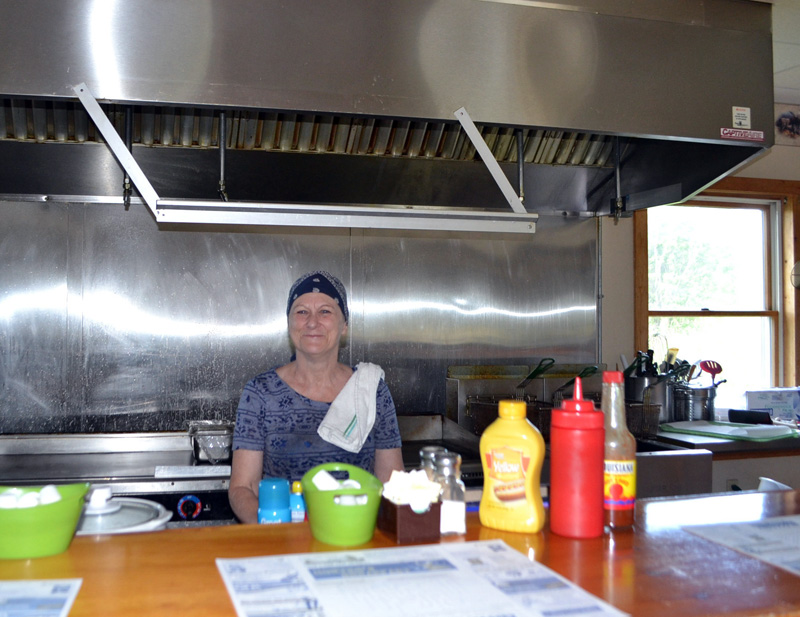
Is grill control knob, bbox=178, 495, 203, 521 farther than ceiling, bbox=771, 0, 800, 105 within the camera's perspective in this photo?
No

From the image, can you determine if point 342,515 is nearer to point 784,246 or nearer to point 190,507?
point 190,507

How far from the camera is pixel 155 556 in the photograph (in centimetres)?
123

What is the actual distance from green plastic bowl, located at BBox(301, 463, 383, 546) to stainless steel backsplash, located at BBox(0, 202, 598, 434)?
211 cm

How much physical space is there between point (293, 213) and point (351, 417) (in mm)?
697

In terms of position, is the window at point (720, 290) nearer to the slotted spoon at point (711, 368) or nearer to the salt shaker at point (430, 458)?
the slotted spoon at point (711, 368)

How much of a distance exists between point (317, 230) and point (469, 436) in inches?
46.0

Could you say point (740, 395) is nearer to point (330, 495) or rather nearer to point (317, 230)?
point (317, 230)

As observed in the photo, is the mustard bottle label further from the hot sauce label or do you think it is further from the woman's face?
the woman's face

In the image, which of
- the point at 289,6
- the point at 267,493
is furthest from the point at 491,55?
the point at 267,493

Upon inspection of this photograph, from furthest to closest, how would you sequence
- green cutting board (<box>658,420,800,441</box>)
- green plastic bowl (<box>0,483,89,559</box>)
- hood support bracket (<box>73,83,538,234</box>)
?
1. green cutting board (<box>658,420,800,441</box>)
2. hood support bracket (<box>73,83,538,234</box>)
3. green plastic bowl (<box>0,483,89,559</box>)

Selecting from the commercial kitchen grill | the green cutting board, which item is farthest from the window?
the commercial kitchen grill

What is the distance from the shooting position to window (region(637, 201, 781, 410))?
4246 millimetres

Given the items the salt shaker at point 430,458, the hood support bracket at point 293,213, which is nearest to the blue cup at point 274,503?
the salt shaker at point 430,458

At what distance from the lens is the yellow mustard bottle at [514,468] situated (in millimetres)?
1366
